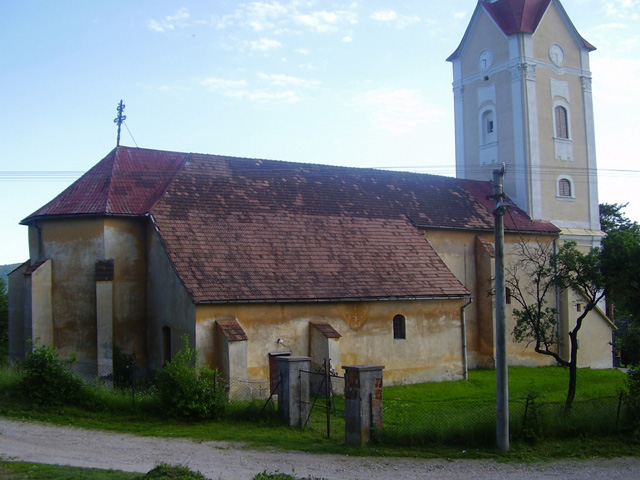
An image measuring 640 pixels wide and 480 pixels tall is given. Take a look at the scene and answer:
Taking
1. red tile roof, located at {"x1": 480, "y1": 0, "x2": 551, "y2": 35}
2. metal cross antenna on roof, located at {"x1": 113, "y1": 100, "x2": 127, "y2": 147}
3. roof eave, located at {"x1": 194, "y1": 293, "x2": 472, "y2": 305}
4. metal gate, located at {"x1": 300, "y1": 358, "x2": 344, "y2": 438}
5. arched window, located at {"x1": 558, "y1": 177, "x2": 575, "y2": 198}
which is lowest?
metal gate, located at {"x1": 300, "y1": 358, "x2": 344, "y2": 438}

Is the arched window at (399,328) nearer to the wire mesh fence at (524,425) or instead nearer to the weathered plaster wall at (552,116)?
the wire mesh fence at (524,425)

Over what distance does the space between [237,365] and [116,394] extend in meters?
3.78

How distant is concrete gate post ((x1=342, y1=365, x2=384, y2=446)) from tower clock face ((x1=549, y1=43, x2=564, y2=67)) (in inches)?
1048

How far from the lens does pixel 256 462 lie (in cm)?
1359

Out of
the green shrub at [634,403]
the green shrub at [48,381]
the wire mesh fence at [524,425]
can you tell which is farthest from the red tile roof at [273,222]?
the green shrub at [634,403]

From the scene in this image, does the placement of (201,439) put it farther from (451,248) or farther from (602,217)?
(602,217)

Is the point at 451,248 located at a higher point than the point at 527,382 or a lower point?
higher

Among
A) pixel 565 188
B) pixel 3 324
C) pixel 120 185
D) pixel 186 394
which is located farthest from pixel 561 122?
pixel 3 324

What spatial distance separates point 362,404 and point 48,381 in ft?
30.8

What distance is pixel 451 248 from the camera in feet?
101

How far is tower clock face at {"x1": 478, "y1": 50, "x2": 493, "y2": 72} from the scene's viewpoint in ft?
119

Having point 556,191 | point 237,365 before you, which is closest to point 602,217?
point 556,191

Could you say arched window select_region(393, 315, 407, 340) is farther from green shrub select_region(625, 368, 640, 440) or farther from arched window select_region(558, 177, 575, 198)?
arched window select_region(558, 177, 575, 198)

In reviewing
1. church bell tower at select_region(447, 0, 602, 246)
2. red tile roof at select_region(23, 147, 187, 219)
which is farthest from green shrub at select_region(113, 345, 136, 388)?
church bell tower at select_region(447, 0, 602, 246)
